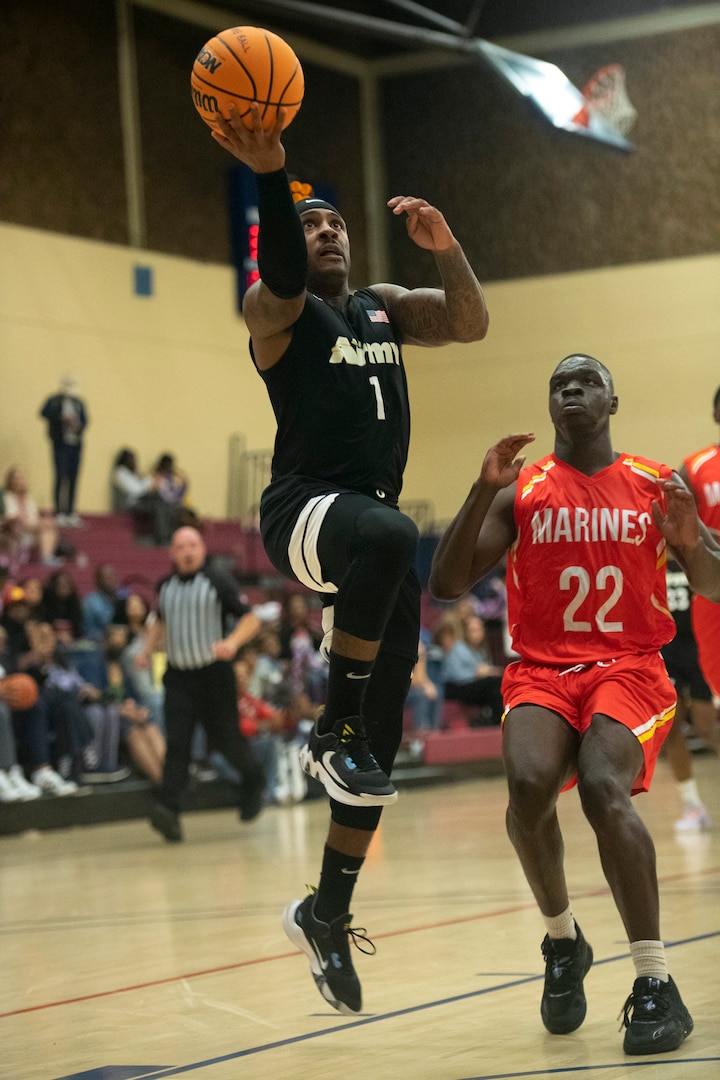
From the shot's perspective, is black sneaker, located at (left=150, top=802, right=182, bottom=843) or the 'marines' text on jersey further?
black sneaker, located at (left=150, top=802, right=182, bottom=843)

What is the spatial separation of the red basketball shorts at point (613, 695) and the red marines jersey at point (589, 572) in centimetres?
5

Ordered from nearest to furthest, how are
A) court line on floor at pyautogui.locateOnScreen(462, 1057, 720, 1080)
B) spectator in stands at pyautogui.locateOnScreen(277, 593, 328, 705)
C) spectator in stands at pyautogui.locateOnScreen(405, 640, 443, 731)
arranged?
court line on floor at pyautogui.locateOnScreen(462, 1057, 720, 1080)
spectator in stands at pyautogui.locateOnScreen(277, 593, 328, 705)
spectator in stands at pyautogui.locateOnScreen(405, 640, 443, 731)

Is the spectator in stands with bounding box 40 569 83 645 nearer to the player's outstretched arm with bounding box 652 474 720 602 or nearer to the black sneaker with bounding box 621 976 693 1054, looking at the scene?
the player's outstretched arm with bounding box 652 474 720 602

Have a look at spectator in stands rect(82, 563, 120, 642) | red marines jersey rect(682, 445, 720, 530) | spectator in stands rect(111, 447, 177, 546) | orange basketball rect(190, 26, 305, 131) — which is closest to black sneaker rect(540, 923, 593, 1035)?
red marines jersey rect(682, 445, 720, 530)

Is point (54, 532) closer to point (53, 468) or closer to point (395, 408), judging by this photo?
point (53, 468)

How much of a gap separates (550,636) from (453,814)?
7988 mm

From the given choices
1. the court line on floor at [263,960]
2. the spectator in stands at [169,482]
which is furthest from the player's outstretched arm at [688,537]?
the spectator in stands at [169,482]

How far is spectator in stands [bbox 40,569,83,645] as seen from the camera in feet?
49.3

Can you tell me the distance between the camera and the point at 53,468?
20438 millimetres

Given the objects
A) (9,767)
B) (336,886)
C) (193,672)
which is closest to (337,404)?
(336,886)

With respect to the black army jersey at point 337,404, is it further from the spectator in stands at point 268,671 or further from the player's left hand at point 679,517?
the spectator in stands at point 268,671

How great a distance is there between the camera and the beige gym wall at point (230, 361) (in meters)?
21.3

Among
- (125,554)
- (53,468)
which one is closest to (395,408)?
(125,554)

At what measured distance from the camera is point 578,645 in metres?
4.66
